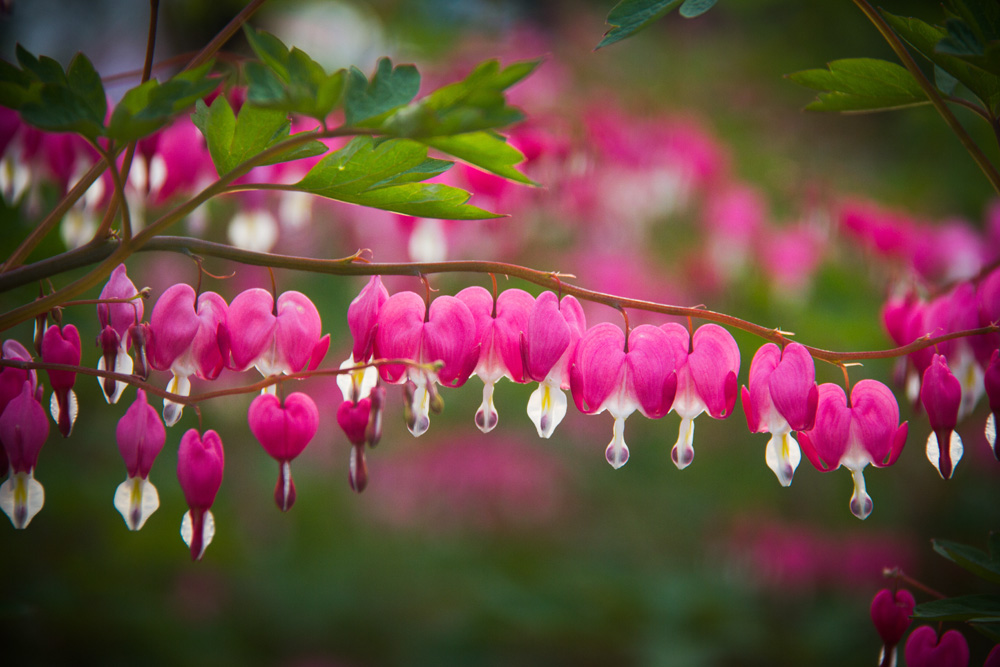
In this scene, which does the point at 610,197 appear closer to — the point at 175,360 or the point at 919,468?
the point at 919,468

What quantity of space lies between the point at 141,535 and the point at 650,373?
7.48ft

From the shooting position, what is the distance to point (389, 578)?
2.87 meters

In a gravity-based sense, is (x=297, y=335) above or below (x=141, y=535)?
above

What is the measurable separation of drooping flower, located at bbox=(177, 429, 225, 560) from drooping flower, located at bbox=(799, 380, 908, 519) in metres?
0.64

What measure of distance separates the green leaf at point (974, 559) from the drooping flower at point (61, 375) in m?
0.96

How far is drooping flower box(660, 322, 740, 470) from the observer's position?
695 millimetres

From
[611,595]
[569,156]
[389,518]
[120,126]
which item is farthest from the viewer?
[389,518]

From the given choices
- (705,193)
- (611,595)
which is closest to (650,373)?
(611,595)

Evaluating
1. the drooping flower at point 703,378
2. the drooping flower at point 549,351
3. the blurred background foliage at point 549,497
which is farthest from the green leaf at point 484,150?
the blurred background foliage at point 549,497

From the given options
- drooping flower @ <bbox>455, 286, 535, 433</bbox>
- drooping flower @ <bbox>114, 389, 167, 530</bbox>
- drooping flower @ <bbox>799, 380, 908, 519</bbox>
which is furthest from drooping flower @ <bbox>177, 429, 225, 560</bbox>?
drooping flower @ <bbox>799, 380, 908, 519</bbox>

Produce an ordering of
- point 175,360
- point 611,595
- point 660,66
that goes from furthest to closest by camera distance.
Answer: point 660,66 → point 611,595 → point 175,360

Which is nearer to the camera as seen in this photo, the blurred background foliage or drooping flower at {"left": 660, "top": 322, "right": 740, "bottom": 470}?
drooping flower at {"left": 660, "top": 322, "right": 740, "bottom": 470}

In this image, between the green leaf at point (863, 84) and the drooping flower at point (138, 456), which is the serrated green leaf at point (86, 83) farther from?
the green leaf at point (863, 84)

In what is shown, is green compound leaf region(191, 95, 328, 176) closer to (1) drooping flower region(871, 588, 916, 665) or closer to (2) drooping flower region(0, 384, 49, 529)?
(2) drooping flower region(0, 384, 49, 529)
